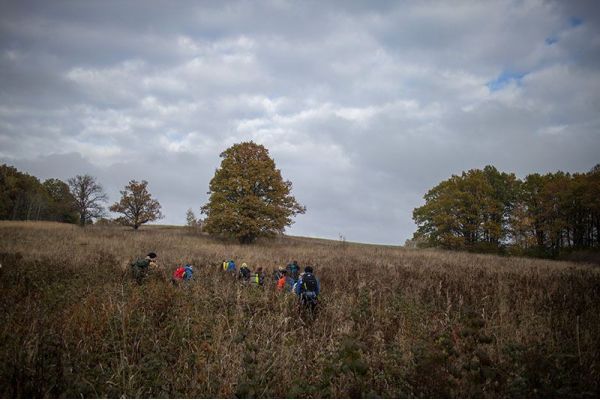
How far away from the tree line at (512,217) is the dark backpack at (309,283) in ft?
110

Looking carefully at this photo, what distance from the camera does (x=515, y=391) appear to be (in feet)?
8.43

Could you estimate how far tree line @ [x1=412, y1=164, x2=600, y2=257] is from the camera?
35.2m

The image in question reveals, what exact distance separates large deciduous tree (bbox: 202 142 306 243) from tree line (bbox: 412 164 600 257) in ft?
61.2

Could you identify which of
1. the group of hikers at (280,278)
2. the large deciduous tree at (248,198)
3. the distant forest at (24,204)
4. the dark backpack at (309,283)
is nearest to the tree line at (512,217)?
the large deciduous tree at (248,198)

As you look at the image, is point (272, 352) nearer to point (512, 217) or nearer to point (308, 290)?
point (308, 290)

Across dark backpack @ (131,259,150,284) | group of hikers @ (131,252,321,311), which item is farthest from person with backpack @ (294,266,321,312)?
dark backpack @ (131,259,150,284)

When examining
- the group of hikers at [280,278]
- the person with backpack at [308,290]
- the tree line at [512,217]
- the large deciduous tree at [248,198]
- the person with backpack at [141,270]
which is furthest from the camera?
the tree line at [512,217]

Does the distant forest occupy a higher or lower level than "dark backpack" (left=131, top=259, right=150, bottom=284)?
higher

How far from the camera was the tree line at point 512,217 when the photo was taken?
1384 inches

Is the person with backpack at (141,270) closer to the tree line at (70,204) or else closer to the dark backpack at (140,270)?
the dark backpack at (140,270)

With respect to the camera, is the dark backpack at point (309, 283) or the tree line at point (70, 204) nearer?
the dark backpack at point (309, 283)

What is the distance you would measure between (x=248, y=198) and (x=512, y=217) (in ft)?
115

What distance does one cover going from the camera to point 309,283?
24.5 ft

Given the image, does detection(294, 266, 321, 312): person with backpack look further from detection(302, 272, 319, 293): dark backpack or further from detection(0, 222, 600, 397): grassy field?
detection(0, 222, 600, 397): grassy field
